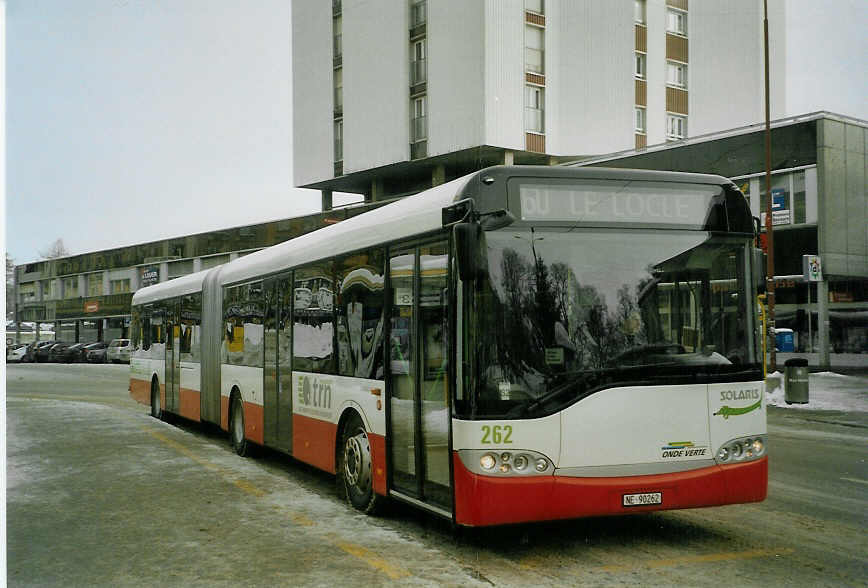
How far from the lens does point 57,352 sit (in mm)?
71000

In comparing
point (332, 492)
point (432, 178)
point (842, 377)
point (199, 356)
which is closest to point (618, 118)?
point (432, 178)

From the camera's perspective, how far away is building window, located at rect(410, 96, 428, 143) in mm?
45062

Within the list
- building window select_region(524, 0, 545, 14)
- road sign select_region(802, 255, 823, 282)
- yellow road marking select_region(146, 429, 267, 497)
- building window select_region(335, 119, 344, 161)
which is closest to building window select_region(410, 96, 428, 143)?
building window select_region(524, 0, 545, 14)

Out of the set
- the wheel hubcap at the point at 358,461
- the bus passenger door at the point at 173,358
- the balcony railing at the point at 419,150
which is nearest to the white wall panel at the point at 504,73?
the balcony railing at the point at 419,150

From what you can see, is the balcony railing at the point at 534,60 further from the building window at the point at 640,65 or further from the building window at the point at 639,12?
the building window at the point at 639,12

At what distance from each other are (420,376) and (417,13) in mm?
40545

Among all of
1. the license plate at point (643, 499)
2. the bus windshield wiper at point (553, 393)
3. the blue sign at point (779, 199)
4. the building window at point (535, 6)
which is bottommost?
the license plate at point (643, 499)

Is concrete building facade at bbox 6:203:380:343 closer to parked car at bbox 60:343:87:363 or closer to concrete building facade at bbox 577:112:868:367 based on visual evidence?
parked car at bbox 60:343:87:363

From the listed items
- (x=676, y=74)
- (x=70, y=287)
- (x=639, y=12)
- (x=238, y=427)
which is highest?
(x=639, y=12)

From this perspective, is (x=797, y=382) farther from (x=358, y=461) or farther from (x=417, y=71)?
(x=417, y=71)

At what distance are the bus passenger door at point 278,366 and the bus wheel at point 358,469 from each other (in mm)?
2109

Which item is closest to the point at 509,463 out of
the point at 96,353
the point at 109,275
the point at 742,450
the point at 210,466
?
the point at 742,450

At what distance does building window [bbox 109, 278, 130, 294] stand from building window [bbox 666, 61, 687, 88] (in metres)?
47.6

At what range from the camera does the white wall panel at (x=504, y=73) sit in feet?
133
